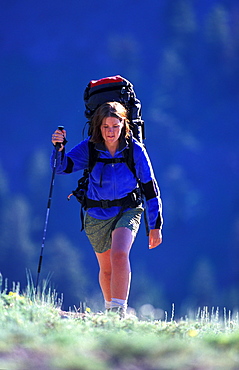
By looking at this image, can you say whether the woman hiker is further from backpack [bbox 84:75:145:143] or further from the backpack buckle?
backpack [bbox 84:75:145:143]

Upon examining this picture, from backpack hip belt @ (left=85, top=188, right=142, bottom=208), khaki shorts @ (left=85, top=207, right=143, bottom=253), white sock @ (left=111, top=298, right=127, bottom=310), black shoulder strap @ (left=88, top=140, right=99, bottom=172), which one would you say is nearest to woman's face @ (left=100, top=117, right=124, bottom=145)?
black shoulder strap @ (left=88, top=140, right=99, bottom=172)

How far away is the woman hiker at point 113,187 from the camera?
237 inches

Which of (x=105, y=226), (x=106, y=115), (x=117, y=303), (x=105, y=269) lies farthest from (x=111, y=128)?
(x=117, y=303)

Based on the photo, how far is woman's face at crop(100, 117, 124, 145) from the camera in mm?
6000

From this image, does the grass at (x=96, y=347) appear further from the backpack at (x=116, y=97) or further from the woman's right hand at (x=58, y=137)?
the backpack at (x=116, y=97)

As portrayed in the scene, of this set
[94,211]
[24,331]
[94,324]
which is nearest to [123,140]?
[94,211]

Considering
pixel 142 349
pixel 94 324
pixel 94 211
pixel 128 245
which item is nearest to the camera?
pixel 142 349

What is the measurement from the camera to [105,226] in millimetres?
6164

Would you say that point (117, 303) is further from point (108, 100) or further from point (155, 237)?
point (108, 100)

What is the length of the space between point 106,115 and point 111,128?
152mm

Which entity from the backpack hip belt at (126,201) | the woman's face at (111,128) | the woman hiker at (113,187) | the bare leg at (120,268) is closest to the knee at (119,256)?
the bare leg at (120,268)

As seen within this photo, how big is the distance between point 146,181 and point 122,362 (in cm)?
283

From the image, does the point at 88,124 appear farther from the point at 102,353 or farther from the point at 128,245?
the point at 102,353

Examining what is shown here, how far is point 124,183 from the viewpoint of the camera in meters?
6.06
